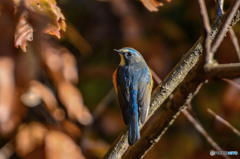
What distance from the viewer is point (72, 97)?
4.21m

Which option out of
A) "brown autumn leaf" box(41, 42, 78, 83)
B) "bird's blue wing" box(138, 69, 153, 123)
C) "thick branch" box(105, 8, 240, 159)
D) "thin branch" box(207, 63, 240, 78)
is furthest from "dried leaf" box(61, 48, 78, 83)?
"thin branch" box(207, 63, 240, 78)

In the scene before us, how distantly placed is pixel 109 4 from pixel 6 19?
297 centimetres

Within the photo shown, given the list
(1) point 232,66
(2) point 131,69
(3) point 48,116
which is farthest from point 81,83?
(1) point 232,66

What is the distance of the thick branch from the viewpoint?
2.21 metres

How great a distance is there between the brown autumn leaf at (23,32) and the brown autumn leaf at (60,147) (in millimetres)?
1489

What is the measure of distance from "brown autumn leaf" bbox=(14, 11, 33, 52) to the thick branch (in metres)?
0.63

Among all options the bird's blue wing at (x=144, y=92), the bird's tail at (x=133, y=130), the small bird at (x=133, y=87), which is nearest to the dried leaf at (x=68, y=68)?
the small bird at (x=133, y=87)

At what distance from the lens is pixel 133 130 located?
106 inches

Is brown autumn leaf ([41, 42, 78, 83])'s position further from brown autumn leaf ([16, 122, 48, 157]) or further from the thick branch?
the thick branch

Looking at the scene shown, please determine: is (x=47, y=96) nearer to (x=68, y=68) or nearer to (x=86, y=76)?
(x=68, y=68)

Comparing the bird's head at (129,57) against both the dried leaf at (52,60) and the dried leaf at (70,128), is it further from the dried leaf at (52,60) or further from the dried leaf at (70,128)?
the dried leaf at (70,128)

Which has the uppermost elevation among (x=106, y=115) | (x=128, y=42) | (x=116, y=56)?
(x=128, y=42)

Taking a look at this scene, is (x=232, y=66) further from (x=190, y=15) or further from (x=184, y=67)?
(x=190, y=15)

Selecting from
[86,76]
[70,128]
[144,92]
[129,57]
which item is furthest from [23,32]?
[86,76]
